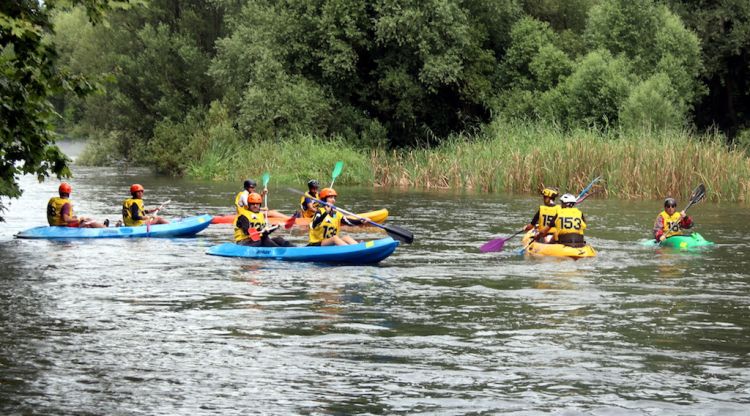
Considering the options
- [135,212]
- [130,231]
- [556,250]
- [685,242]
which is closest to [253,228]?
[130,231]

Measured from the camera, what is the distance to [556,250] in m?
18.9

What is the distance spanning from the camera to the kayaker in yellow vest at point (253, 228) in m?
18.9

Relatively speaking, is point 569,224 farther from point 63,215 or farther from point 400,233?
point 63,215

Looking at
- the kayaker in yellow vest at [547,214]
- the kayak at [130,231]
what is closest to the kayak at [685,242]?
the kayaker in yellow vest at [547,214]

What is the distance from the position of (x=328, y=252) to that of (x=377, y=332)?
575cm

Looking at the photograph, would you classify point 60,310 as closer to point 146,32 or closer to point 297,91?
point 297,91

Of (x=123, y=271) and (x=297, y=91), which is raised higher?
(x=297, y=91)

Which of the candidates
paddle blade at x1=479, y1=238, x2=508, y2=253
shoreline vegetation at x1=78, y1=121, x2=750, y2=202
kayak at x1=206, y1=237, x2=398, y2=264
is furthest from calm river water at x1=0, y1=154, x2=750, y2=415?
shoreline vegetation at x1=78, y1=121, x2=750, y2=202

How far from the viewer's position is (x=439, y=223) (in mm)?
25047

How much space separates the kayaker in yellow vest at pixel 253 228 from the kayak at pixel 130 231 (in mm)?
3788

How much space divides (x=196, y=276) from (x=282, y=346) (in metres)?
5.69

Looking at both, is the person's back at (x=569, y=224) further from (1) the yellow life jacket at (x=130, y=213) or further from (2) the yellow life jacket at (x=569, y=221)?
(1) the yellow life jacket at (x=130, y=213)

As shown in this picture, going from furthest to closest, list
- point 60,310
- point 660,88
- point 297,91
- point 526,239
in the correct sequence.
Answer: point 297,91 < point 660,88 < point 526,239 < point 60,310

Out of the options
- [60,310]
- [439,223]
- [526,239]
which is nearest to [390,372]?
[60,310]
